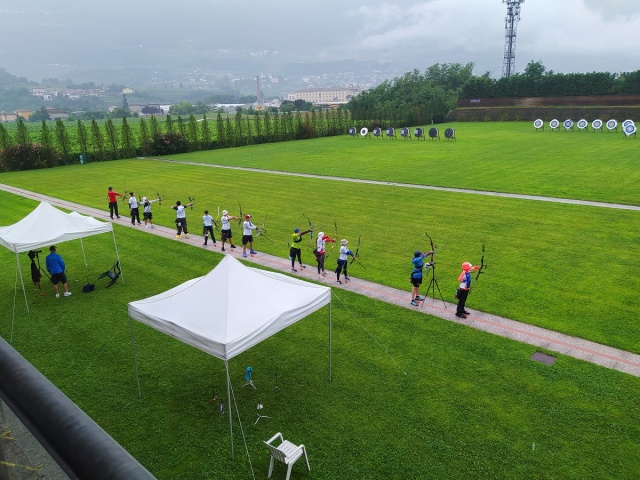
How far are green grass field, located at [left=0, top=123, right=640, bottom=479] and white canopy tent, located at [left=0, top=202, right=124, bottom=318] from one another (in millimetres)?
2134

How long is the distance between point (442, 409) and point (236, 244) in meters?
14.3

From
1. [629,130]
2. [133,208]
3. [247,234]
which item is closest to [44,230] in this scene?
[247,234]

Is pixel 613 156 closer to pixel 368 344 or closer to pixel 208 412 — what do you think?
pixel 368 344

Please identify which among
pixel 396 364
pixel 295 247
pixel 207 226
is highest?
pixel 207 226

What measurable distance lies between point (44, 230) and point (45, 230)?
3 centimetres

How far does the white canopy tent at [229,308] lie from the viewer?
971cm

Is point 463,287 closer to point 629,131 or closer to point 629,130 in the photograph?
point 629,131

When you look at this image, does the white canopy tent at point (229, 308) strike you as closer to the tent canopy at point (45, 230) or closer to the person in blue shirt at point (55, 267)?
the tent canopy at point (45, 230)

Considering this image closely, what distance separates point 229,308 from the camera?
1039cm

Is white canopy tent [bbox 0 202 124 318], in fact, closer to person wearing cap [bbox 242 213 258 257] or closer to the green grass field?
the green grass field

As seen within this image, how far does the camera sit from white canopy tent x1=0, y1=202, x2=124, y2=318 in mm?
15566

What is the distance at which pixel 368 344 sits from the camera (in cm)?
1334

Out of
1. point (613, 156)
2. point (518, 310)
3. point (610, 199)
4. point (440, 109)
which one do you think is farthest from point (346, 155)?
point (440, 109)

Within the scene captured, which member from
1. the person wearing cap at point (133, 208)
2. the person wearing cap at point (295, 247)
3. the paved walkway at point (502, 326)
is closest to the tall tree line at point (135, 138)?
the person wearing cap at point (133, 208)
